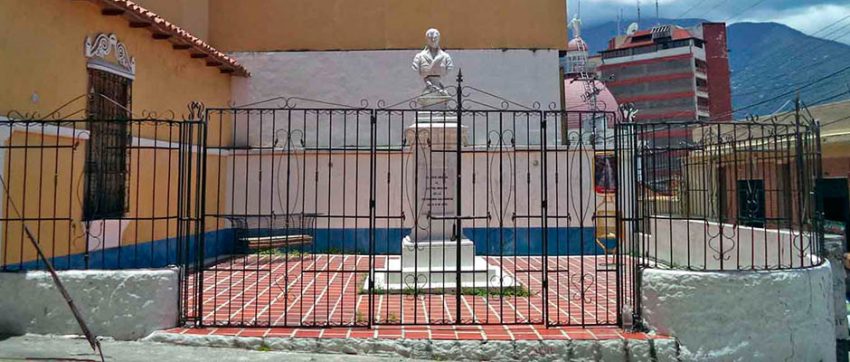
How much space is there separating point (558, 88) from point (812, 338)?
8230 millimetres

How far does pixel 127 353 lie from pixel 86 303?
28.9 inches

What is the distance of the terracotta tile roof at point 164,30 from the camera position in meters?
7.49

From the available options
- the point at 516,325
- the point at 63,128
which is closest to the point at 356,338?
the point at 516,325

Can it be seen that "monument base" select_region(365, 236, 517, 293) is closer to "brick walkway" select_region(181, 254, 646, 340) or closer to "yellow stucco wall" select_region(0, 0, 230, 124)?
"brick walkway" select_region(181, 254, 646, 340)

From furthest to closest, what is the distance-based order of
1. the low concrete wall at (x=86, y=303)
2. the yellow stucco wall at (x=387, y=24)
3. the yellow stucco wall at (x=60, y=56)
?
the yellow stucco wall at (x=387, y=24) < the yellow stucco wall at (x=60, y=56) < the low concrete wall at (x=86, y=303)

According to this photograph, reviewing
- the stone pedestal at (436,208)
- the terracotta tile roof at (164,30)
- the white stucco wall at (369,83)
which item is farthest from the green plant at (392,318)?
the white stucco wall at (369,83)

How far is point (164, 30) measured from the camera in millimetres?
8562

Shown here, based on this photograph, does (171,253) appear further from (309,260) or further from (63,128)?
(63,128)

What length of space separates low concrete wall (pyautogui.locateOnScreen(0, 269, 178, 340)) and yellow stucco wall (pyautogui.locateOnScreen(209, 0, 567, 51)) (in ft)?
27.8

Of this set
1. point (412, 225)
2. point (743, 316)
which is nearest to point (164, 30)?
point (412, 225)

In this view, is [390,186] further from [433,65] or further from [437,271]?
[437,271]

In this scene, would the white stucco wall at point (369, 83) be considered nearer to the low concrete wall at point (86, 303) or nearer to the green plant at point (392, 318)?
the green plant at point (392, 318)

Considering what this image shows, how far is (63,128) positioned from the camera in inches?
263

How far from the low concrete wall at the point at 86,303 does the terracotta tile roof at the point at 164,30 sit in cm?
380
